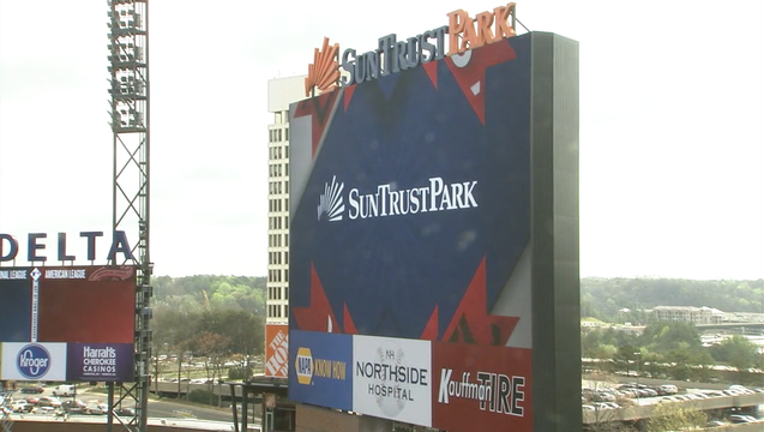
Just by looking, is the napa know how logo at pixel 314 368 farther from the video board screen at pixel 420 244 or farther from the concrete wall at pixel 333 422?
the concrete wall at pixel 333 422

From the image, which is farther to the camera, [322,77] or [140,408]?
[140,408]

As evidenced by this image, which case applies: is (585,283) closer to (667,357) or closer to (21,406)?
(667,357)

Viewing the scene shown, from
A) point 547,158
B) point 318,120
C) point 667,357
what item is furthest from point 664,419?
point 547,158

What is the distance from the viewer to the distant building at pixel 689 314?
100 metres

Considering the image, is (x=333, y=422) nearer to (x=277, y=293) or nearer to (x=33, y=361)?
(x=33, y=361)

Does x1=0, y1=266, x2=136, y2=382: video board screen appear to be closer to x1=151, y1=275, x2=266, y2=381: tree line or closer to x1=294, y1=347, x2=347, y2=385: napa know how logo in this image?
x1=294, y1=347, x2=347, y2=385: napa know how logo

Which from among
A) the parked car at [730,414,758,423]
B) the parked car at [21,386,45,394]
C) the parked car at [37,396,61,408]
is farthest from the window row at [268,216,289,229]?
the parked car at [730,414,758,423]

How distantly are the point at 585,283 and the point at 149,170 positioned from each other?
82987 mm

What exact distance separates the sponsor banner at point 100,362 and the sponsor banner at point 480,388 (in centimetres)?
1541

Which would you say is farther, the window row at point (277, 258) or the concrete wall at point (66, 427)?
the window row at point (277, 258)

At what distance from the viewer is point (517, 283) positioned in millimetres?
16453

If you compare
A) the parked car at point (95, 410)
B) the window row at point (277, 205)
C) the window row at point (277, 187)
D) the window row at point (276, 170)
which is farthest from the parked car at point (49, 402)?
the window row at point (276, 170)

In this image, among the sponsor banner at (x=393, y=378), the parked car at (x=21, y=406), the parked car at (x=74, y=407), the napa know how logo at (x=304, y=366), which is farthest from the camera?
the parked car at (x=74, y=407)

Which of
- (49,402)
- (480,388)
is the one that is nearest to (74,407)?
(49,402)
